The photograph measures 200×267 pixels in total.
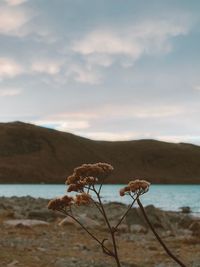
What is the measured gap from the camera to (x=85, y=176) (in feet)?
18.4

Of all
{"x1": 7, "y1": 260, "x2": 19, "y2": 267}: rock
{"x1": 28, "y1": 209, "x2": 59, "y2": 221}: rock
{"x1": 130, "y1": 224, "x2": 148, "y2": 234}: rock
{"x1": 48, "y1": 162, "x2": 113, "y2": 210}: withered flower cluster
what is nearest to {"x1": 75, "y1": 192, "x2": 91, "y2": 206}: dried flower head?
{"x1": 48, "y1": 162, "x2": 113, "y2": 210}: withered flower cluster

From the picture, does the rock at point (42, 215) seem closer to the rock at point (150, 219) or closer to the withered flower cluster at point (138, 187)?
the rock at point (150, 219)

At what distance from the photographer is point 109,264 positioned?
40.9 feet

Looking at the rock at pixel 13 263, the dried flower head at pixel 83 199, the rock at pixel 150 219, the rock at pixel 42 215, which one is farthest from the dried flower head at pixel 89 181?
the rock at pixel 42 215

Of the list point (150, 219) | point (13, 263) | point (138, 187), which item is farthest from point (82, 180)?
point (150, 219)

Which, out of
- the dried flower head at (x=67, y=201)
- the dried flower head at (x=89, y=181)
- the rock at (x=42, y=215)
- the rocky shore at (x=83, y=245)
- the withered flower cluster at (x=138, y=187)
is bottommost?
the rocky shore at (x=83, y=245)

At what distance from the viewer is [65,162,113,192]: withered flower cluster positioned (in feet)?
18.1

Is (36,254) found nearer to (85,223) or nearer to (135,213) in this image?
(85,223)

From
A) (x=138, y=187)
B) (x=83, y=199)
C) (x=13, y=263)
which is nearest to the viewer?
(x=138, y=187)

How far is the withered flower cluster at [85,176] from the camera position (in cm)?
552

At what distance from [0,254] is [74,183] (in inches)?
312

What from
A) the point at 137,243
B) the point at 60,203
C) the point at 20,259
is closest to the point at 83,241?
the point at 137,243

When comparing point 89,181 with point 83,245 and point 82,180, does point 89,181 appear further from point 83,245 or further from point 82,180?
point 83,245

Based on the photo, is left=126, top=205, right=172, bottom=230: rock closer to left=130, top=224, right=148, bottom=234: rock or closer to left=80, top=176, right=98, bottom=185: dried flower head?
left=130, top=224, right=148, bottom=234: rock
